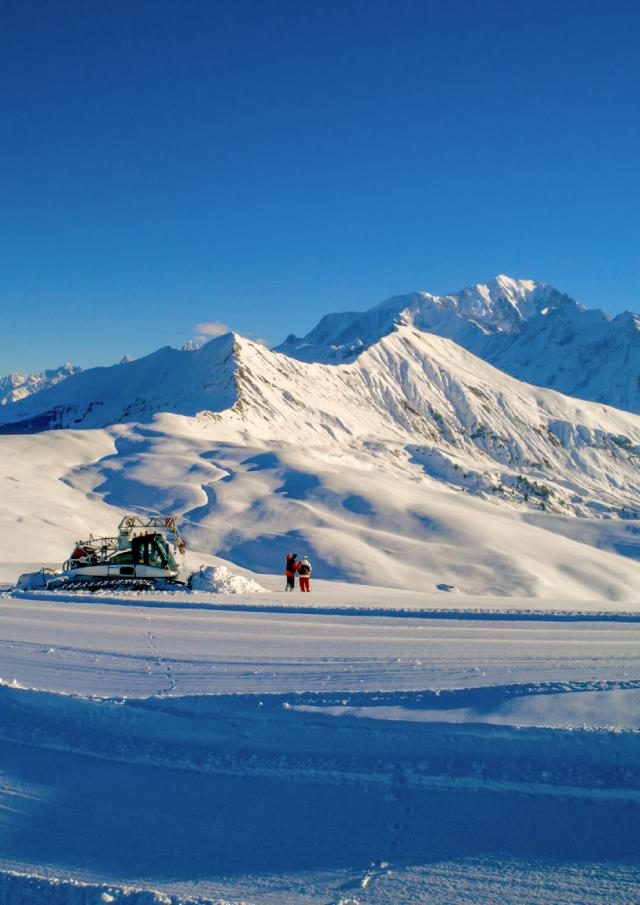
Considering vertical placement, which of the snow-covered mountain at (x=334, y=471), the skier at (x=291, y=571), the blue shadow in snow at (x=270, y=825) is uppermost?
the snow-covered mountain at (x=334, y=471)

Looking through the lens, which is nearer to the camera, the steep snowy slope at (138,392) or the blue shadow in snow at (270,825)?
the blue shadow in snow at (270,825)

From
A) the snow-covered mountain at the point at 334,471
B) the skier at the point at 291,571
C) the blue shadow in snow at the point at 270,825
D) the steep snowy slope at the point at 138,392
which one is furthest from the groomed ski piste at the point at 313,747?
the steep snowy slope at the point at 138,392

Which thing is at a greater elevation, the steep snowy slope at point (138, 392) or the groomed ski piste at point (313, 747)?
the steep snowy slope at point (138, 392)

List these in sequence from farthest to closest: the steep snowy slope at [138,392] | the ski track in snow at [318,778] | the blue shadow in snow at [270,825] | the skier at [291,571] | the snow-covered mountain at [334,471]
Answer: the steep snowy slope at [138,392] < the snow-covered mountain at [334,471] < the skier at [291,571] < the blue shadow in snow at [270,825] < the ski track in snow at [318,778]

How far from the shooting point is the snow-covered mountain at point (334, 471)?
38.5 m

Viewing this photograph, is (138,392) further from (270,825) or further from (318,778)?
(270,825)

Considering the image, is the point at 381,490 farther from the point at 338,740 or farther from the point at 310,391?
the point at 310,391

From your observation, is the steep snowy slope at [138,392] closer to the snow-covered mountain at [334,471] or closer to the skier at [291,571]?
the snow-covered mountain at [334,471]

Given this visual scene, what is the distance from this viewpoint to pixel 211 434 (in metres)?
67.1

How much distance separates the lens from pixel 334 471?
5456 cm

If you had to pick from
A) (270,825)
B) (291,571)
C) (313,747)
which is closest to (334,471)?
(291,571)

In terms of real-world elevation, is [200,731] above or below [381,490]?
below

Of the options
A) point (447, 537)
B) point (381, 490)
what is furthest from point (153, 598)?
point (381, 490)

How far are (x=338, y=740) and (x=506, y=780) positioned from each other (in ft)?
5.15
